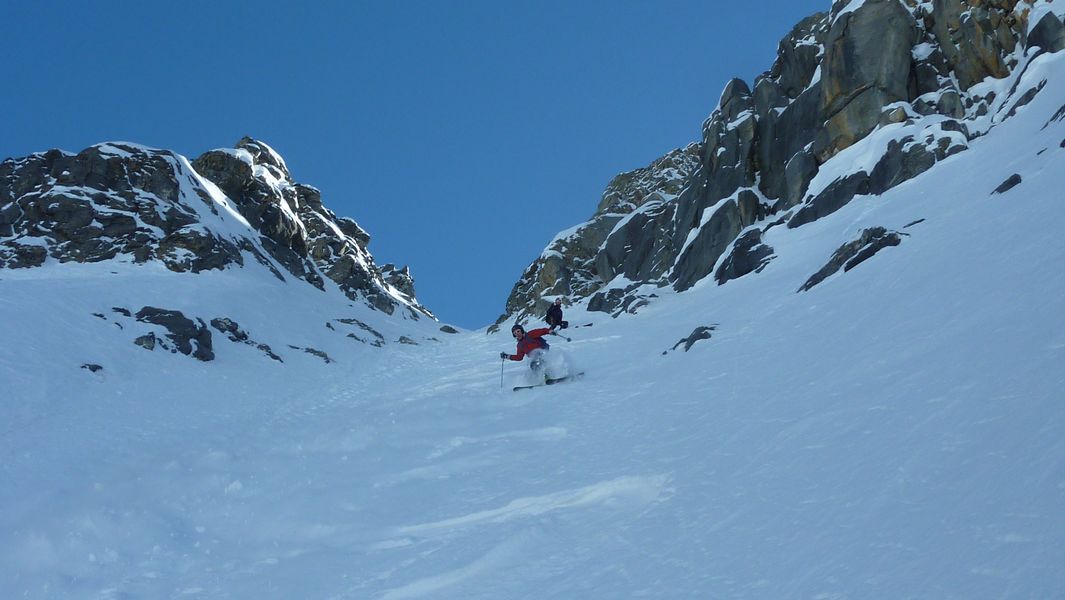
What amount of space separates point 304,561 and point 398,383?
1603 centimetres

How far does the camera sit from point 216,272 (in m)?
49.3

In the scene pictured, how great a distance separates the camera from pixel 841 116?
141 feet

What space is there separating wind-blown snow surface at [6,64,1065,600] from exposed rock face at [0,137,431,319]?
3469 cm

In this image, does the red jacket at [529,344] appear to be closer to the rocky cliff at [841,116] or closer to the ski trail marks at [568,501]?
the ski trail marks at [568,501]

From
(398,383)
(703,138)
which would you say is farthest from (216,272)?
(703,138)

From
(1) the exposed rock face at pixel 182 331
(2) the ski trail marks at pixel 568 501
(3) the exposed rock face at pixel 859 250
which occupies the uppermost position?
(1) the exposed rock face at pixel 182 331

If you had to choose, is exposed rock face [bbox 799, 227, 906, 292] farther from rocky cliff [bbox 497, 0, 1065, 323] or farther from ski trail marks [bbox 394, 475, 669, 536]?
rocky cliff [bbox 497, 0, 1065, 323]

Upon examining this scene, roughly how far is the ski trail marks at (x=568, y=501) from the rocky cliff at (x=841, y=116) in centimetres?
2825

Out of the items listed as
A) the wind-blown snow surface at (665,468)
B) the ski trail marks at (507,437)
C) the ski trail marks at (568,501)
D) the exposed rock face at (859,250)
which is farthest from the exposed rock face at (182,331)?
the ski trail marks at (568,501)

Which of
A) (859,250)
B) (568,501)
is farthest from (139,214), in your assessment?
(568,501)

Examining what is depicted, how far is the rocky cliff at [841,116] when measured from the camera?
34.7m

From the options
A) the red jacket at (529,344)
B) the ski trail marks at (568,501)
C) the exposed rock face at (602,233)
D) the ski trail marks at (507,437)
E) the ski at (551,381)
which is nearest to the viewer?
the ski trail marks at (568,501)

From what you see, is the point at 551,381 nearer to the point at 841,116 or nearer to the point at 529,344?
the point at 529,344

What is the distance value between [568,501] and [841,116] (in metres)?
42.1
